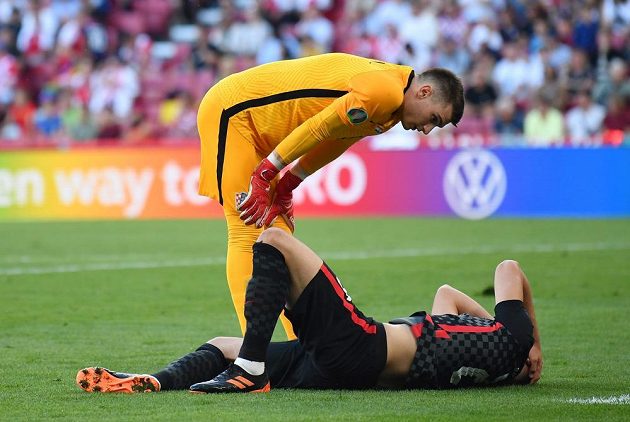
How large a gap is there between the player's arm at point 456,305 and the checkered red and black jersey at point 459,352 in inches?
10.7

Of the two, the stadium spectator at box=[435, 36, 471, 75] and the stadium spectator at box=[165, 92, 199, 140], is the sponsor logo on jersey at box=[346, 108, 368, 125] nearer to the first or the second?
the stadium spectator at box=[165, 92, 199, 140]

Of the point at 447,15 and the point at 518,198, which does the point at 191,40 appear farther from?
the point at 518,198

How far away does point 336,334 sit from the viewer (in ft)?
18.0

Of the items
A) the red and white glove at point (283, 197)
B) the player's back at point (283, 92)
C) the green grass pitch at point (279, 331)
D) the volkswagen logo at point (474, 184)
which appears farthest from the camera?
the volkswagen logo at point (474, 184)

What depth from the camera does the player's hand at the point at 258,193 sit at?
6.10 m

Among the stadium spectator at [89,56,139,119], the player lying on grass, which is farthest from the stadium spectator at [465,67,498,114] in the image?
the player lying on grass

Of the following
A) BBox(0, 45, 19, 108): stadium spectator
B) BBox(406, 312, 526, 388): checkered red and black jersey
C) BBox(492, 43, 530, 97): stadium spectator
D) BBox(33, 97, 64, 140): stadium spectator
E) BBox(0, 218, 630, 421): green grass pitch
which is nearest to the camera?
BBox(0, 218, 630, 421): green grass pitch

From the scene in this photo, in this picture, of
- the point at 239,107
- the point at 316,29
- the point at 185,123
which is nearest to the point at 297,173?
the point at 239,107

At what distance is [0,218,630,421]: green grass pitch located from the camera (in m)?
5.35

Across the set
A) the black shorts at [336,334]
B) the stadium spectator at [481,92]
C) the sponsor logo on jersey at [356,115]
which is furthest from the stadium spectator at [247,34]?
the black shorts at [336,334]

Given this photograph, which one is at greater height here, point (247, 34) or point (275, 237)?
point (247, 34)

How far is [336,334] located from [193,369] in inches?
29.8

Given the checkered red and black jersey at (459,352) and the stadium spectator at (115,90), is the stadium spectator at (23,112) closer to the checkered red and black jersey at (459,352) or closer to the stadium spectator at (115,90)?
the stadium spectator at (115,90)

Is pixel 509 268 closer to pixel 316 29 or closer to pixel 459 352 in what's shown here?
pixel 459 352
